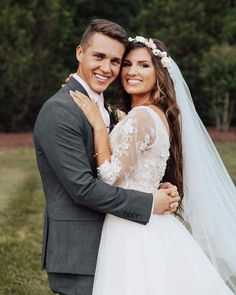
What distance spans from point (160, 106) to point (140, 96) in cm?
15

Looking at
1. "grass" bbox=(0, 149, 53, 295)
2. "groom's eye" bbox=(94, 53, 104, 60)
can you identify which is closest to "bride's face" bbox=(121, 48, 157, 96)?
"groom's eye" bbox=(94, 53, 104, 60)

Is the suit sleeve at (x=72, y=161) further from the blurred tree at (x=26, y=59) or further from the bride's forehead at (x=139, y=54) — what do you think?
the blurred tree at (x=26, y=59)

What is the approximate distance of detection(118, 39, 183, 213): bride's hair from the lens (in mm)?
3537

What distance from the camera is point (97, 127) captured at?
3203 mm

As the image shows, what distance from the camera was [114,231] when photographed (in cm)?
331

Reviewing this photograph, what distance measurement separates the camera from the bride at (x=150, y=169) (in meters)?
3.30

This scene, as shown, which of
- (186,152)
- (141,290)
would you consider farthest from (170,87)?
(141,290)

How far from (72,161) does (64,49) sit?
774 inches

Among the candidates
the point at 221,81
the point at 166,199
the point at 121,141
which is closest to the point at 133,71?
the point at 121,141

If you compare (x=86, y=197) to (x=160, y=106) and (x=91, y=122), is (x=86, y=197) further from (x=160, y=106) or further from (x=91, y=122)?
(x=160, y=106)

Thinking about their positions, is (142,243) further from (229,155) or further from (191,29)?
(191,29)

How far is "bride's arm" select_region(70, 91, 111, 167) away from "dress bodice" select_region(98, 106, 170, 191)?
41mm

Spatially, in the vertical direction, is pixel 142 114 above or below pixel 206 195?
above

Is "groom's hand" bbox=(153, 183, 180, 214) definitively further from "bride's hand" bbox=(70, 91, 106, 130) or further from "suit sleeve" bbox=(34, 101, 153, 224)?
"bride's hand" bbox=(70, 91, 106, 130)
